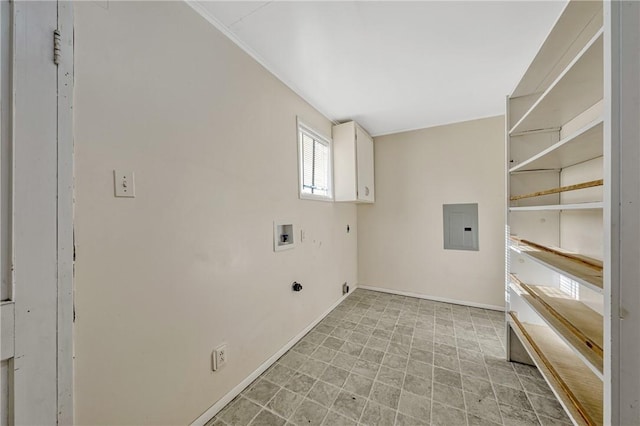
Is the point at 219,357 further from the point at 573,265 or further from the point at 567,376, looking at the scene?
the point at 573,265

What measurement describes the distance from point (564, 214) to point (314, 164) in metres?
2.34

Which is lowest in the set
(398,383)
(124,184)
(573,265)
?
(398,383)

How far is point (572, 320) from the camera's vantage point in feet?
3.98

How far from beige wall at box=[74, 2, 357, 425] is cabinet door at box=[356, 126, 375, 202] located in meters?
1.41

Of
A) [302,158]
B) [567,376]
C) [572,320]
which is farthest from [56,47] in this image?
[567,376]

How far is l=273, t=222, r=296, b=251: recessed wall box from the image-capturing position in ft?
6.34

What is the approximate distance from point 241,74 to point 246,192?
0.89 metres

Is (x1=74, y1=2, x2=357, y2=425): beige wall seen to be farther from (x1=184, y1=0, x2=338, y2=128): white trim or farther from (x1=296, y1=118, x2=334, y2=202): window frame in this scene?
(x1=296, y1=118, x2=334, y2=202): window frame

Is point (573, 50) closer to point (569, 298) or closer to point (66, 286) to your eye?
point (569, 298)

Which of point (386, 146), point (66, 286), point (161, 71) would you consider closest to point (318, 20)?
point (161, 71)

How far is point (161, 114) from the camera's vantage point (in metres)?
1.16

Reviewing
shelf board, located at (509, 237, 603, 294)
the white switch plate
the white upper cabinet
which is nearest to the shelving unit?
shelf board, located at (509, 237, 603, 294)

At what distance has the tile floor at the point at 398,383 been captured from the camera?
1.36 metres

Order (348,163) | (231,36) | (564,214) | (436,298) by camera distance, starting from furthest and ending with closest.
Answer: (436,298)
(348,163)
(564,214)
(231,36)
